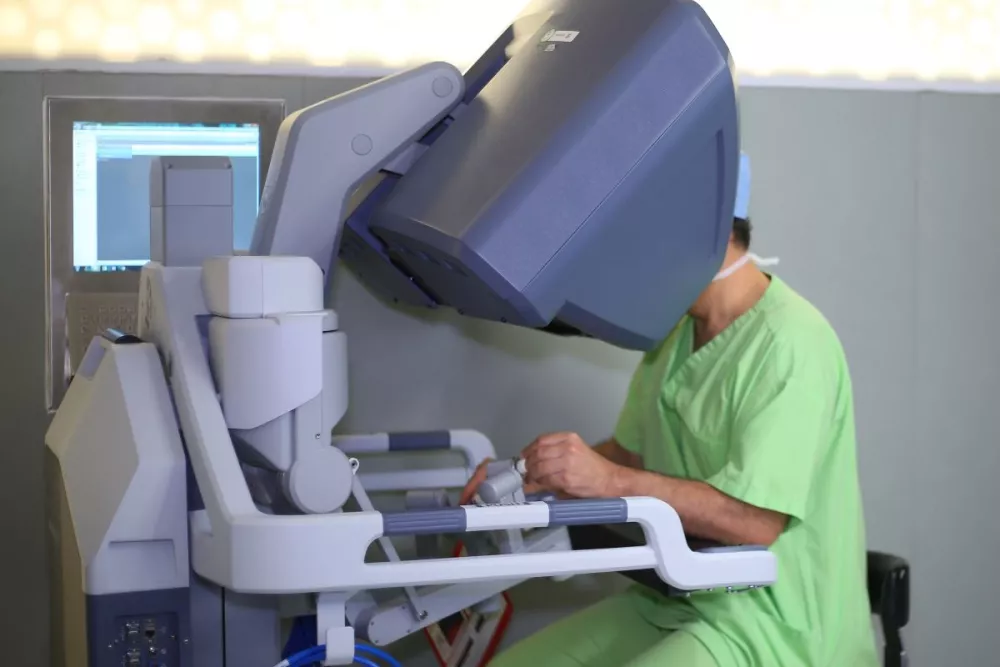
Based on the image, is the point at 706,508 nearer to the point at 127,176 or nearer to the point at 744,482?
the point at 744,482

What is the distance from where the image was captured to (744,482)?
5.43ft

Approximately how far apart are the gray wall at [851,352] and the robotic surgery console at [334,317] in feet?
2.14

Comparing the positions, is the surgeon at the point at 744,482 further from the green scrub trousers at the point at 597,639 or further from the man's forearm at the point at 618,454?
the man's forearm at the point at 618,454

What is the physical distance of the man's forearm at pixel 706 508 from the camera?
5.51 ft

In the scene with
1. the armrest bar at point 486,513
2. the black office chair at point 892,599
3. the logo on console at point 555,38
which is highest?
Result: the logo on console at point 555,38

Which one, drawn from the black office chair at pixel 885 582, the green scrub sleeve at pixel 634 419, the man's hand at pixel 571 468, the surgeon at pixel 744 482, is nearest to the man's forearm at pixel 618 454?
the green scrub sleeve at pixel 634 419

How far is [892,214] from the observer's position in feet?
8.55

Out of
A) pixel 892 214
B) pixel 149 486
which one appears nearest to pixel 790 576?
pixel 149 486

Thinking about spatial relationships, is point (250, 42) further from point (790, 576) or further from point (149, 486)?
point (790, 576)

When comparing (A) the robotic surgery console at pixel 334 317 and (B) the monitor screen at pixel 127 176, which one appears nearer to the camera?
(A) the robotic surgery console at pixel 334 317

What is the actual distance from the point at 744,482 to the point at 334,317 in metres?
0.62

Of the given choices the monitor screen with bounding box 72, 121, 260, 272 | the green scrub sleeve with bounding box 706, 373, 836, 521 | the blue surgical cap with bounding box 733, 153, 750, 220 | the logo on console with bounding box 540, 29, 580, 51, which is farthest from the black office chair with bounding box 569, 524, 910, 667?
the monitor screen with bounding box 72, 121, 260, 272

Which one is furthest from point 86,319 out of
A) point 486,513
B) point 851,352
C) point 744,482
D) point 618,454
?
point 851,352

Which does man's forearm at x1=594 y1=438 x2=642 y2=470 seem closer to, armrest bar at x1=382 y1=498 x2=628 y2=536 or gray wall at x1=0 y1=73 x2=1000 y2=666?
gray wall at x1=0 y1=73 x2=1000 y2=666
